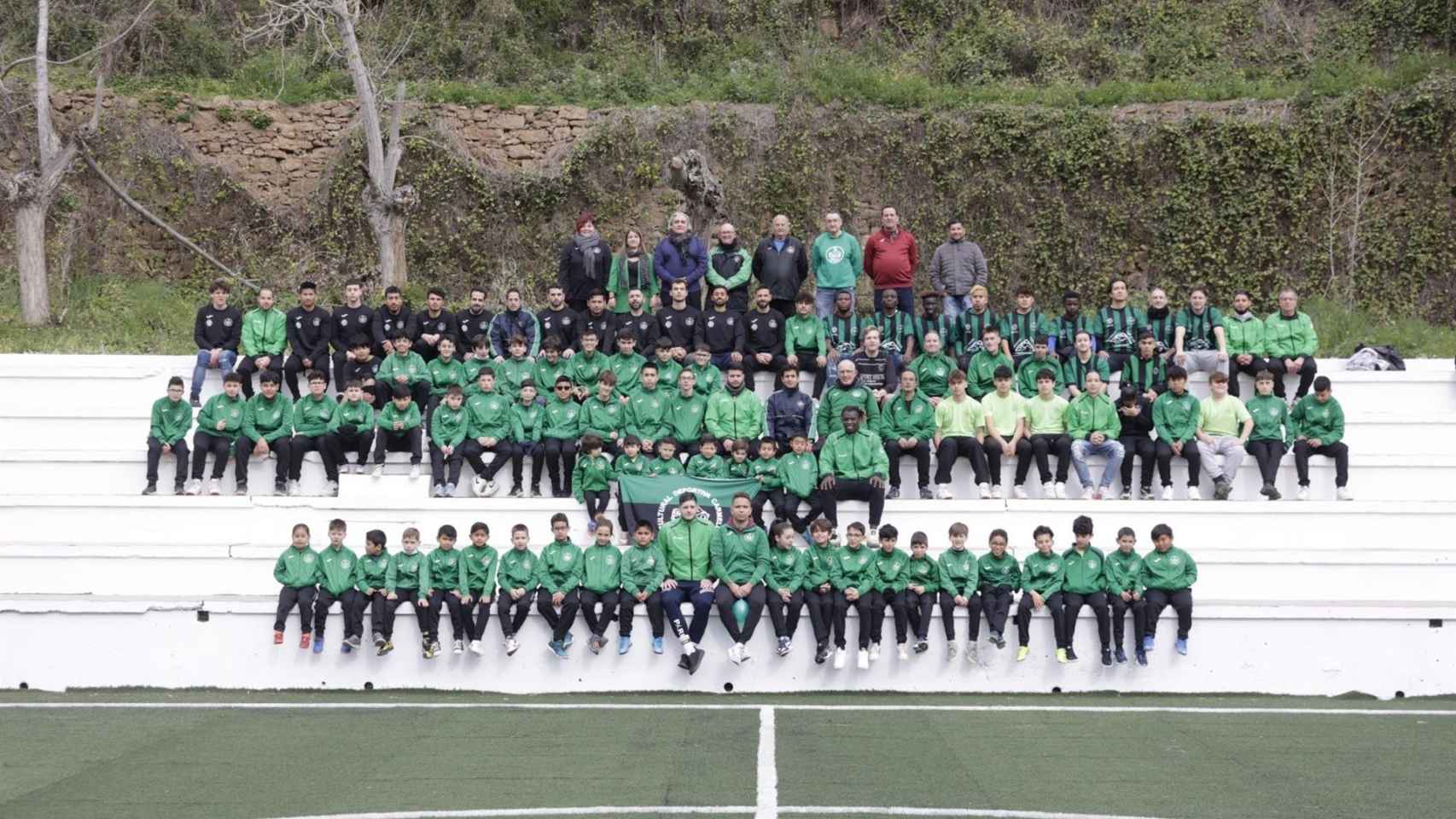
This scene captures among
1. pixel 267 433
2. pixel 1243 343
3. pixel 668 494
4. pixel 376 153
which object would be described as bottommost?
pixel 668 494

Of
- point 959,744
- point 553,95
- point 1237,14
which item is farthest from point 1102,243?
point 959,744

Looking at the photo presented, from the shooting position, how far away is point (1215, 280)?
2075 centimetres

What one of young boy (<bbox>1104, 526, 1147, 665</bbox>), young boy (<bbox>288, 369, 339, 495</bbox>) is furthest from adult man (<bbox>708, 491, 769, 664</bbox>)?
young boy (<bbox>288, 369, 339, 495</bbox>)

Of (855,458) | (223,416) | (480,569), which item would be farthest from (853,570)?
(223,416)

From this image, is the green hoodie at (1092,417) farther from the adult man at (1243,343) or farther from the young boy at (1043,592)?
the young boy at (1043,592)

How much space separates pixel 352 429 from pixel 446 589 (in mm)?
2670

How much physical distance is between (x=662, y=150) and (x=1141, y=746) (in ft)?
48.5

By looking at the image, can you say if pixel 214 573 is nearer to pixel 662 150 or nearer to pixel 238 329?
pixel 238 329

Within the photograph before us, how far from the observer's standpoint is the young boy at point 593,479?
12281mm

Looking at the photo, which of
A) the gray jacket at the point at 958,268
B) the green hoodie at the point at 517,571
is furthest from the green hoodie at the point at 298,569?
the gray jacket at the point at 958,268

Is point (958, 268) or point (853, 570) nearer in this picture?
point (853, 570)

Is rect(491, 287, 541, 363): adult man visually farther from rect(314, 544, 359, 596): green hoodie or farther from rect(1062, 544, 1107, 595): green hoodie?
rect(1062, 544, 1107, 595): green hoodie

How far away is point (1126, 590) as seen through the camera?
11.1 metres

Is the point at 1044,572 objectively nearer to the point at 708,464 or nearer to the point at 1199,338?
the point at 708,464
